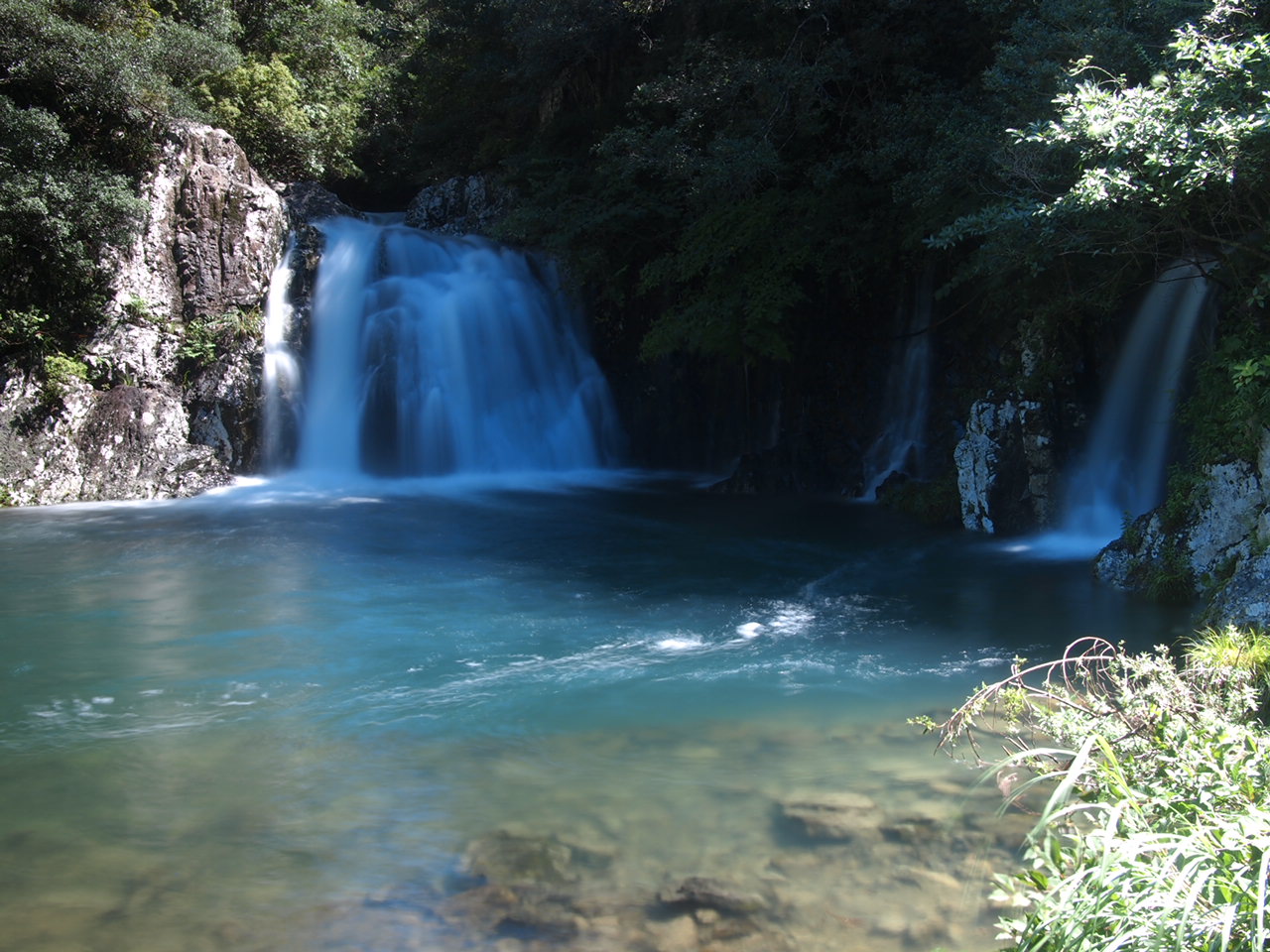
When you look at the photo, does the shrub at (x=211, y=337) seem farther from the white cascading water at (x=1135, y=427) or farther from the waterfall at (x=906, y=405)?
the white cascading water at (x=1135, y=427)

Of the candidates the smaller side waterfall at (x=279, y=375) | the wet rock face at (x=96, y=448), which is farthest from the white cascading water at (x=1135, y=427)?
the wet rock face at (x=96, y=448)

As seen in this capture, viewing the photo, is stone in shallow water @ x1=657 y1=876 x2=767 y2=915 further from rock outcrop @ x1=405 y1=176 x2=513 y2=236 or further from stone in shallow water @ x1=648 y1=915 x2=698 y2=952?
rock outcrop @ x1=405 y1=176 x2=513 y2=236

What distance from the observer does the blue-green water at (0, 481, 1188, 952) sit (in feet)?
14.5

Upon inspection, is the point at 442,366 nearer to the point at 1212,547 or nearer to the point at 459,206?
the point at 459,206

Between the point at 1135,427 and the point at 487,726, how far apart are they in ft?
25.5

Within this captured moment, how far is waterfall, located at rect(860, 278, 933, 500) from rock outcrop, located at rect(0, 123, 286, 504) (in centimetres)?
886

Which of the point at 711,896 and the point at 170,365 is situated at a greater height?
the point at 170,365

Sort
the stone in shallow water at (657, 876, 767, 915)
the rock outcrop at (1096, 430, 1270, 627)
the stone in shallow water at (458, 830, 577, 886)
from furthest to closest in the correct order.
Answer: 1. the rock outcrop at (1096, 430, 1270, 627)
2. the stone in shallow water at (458, 830, 577, 886)
3. the stone in shallow water at (657, 876, 767, 915)

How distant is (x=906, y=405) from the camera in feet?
47.8

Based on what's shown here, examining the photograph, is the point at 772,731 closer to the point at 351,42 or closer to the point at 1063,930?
the point at 1063,930

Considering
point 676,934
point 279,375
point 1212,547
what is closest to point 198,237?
point 279,375

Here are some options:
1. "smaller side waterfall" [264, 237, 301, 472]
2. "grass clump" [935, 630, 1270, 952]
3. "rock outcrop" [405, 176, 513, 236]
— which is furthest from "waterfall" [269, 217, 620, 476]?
"grass clump" [935, 630, 1270, 952]

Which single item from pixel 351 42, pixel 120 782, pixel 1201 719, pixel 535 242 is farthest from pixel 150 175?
pixel 1201 719

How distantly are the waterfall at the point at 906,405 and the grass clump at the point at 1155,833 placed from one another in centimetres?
1004
